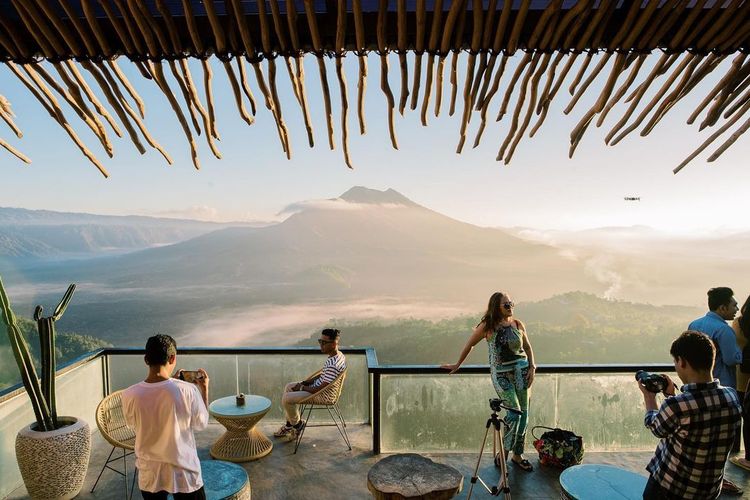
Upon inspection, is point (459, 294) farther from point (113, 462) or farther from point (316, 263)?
point (113, 462)

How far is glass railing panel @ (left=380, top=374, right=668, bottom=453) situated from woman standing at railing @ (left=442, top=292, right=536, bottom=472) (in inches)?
25.7

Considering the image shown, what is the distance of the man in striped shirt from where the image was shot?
5.79 metres

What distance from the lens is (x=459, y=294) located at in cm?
5094

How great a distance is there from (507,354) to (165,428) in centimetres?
331

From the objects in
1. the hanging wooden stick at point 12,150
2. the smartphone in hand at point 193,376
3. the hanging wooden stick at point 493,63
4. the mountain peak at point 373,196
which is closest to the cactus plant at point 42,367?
the smartphone in hand at point 193,376

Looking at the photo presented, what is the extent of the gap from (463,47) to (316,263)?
5269 centimetres

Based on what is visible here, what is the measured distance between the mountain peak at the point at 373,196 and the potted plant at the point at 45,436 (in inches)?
2119

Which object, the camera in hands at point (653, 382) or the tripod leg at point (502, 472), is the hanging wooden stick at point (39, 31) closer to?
the camera in hands at point (653, 382)

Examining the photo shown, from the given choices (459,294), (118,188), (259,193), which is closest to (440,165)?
(459,294)

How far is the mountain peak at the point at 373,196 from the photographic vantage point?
191ft

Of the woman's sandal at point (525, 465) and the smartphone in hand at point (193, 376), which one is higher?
the smartphone in hand at point (193, 376)

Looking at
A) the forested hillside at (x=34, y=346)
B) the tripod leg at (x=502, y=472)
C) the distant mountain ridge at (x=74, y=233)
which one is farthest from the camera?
the distant mountain ridge at (x=74, y=233)

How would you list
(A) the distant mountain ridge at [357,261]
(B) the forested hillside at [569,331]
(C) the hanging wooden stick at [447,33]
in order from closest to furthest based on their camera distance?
1. (C) the hanging wooden stick at [447,33]
2. (B) the forested hillside at [569,331]
3. (A) the distant mountain ridge at [357,261]

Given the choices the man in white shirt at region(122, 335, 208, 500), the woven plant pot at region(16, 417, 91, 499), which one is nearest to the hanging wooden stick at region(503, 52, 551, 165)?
the man in white shirt at region(122, 335, 208, 500)
